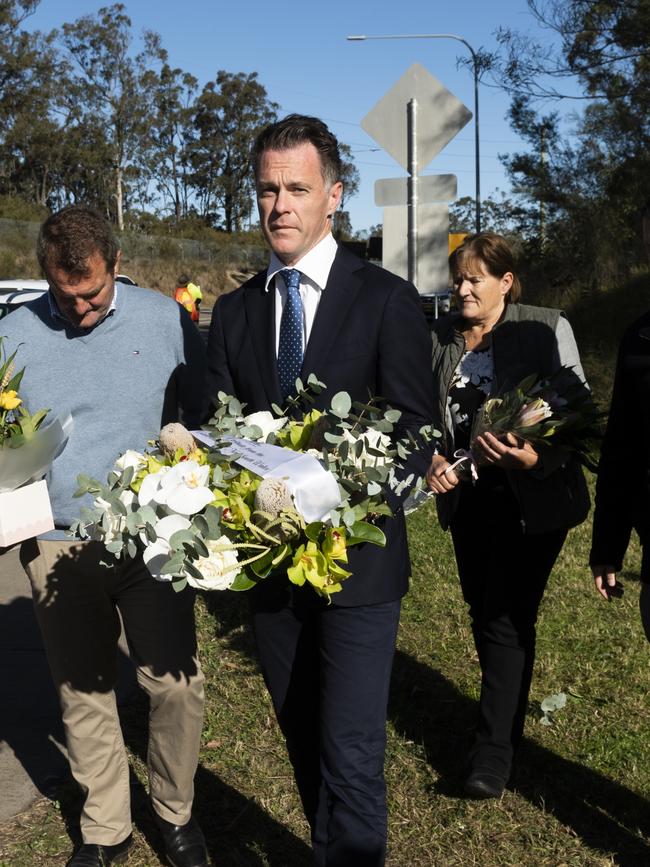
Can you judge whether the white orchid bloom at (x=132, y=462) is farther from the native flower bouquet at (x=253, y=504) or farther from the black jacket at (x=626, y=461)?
the black jacket at (x=626, y=461)

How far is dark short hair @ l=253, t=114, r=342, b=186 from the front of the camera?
116 inches

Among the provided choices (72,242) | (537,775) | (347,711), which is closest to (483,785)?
(537,775)

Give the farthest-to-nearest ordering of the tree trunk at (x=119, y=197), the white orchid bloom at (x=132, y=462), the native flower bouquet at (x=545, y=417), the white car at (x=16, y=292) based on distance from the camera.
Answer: the tree trunk at (x=119, y=197)
the white car at (x=16, y=292)
the native flower bouquet at (x=545, y=417)
the white orchid bloom at (x=132, y=462)

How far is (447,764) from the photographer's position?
14.4ft

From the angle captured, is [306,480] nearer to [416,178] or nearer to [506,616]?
[506,616]

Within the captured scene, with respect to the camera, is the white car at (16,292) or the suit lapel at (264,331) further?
the white car at (16,292)

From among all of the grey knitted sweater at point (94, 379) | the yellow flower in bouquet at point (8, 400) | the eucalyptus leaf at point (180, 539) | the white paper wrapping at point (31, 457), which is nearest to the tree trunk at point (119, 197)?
the grey knitted sweater at point (94, 379)

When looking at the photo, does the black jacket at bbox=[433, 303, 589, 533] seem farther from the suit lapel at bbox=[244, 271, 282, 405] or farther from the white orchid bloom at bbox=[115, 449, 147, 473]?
the white orchid bloom at bbox=[115, 449, 147, 473]

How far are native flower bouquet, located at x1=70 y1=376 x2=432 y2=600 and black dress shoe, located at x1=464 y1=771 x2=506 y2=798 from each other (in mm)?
1734

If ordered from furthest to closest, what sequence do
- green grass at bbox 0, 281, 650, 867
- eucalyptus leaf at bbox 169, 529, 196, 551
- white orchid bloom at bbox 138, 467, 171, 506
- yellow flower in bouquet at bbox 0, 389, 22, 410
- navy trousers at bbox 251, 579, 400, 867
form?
green grass at bbox 0, 281, 650, 867, yellow flower in bouquet at bbox 0, 389, 22, 410, navy trousers at bbox 251, 579, 400, 867, white orchid bloom at bbox 138, 467, 171, 506, eucalyptus leaf at bbox 169, 529, 196, 551

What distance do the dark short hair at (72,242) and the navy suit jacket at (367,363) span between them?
26.7 inches

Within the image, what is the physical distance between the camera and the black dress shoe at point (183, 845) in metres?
3.63

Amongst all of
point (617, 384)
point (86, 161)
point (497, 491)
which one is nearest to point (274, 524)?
point (617, 384)

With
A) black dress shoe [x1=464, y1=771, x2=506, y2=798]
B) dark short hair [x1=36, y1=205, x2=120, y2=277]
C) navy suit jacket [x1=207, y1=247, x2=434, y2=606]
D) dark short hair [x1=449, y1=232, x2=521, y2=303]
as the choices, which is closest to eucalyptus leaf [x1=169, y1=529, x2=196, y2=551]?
navy suit jacket [x1=207, y1=247, x2=434, y2=606]
